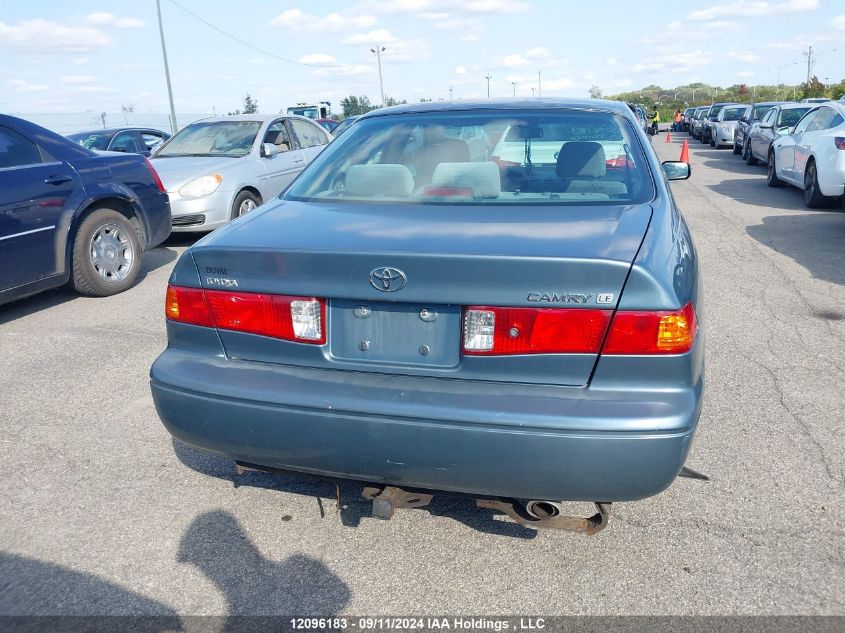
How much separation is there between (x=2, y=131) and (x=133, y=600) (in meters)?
4.70

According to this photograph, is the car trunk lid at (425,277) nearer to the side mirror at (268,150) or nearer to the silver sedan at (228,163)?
the silver sedan at (228,163)

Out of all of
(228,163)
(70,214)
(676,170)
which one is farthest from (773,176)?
(70,214)

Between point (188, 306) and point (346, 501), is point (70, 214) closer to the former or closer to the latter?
point (188, 306)

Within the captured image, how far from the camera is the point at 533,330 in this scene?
88.6 inches

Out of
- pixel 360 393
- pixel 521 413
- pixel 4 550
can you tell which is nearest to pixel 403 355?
pixel 360 393

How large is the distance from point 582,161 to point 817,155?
8.82m

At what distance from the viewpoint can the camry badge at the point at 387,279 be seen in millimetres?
2295

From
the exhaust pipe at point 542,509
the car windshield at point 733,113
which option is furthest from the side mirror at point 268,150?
the car windshield at point 733,113

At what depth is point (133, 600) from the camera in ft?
8.32

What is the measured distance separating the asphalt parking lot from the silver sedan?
4.27m

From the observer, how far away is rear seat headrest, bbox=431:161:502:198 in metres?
3.07

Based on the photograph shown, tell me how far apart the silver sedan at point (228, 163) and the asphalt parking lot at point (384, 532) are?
4.27 m

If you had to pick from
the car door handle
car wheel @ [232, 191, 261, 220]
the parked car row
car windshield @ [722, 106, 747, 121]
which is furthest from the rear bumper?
car windshield @ [722, 106, 747, 121]

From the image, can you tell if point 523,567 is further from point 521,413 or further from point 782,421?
point 782,421
